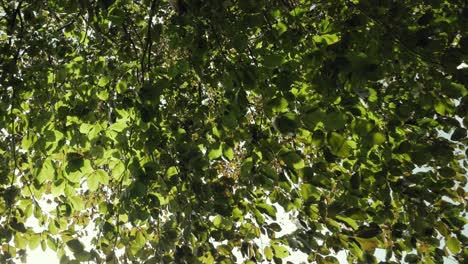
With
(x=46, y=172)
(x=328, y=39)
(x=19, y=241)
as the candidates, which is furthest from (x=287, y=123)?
(x=19, y=241)

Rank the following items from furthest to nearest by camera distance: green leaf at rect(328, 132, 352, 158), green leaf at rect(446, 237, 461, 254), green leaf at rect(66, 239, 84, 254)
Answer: green leaf at rect(446, 237, 461, 254) < green leaf at rect(66, 239, 84, 254) < green leaf at rect(328, 132, 352, 158)

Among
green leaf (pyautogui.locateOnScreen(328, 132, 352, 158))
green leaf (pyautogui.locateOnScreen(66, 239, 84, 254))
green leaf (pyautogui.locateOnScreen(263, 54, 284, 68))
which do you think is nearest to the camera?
green leaf (pyautogui.locateOnScreen(328, 132, 352, 158))

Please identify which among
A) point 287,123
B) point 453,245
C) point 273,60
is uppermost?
point 273,60

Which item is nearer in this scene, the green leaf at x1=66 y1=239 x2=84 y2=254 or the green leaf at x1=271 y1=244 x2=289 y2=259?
the green leaf at x1=66 y1=239 x2=84 y2=254

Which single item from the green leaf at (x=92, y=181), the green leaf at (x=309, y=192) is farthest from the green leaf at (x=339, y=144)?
the green leaf at (x=92, y=181)

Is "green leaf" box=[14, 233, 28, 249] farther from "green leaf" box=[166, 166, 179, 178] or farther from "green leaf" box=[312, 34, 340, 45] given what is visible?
"green leaf" box=[312, 34, 340, 45]

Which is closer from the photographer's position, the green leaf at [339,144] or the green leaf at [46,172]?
the green leaf at [339,144]

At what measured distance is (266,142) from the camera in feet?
7.98

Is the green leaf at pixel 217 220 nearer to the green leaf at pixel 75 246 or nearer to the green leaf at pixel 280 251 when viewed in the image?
the green leaf at pixel 280 251

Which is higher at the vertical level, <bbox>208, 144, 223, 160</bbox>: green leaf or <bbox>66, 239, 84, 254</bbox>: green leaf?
<bbox>208, 144, 223, 160</bbox>: green leaf

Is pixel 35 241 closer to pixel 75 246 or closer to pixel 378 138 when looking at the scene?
pixel 75 246

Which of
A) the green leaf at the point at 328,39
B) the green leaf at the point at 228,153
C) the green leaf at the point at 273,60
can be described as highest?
the green leaf at the point at 328,39

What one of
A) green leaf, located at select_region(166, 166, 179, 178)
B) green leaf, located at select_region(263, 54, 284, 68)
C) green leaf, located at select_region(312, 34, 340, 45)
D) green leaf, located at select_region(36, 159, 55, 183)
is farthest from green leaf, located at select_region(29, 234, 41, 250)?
green leaf, located at select_region(312, 34, 340, 45)

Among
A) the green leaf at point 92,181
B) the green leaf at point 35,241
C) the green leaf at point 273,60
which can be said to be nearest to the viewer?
the green leaf at point 273,60
